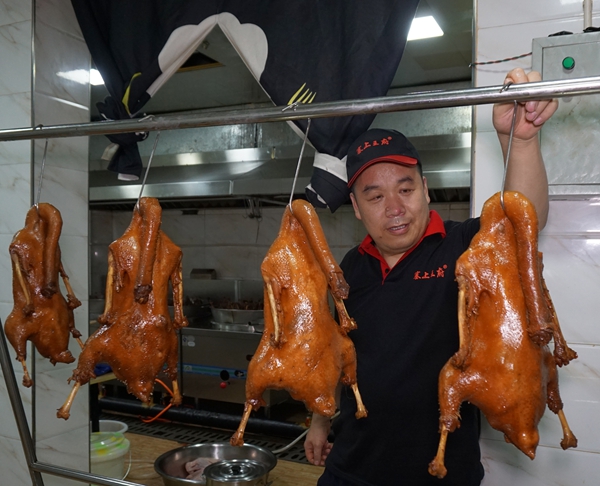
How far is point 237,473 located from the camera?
3303 millimetres

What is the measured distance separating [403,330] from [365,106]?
99cm

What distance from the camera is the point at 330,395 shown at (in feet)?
6.23

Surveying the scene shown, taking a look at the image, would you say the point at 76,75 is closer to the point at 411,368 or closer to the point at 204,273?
the point at 411,368

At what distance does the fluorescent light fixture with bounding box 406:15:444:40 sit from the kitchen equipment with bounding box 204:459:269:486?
13.0 ft

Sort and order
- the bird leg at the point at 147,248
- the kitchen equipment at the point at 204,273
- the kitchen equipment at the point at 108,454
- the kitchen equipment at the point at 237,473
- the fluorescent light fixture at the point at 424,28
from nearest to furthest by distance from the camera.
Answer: the bird leg at the point at 147,248
the kitchen equipment at the point at 237,473
the kitchen equipment at the point at 108,454
the fluorescent light fixture at the point at 424,28
the kitchen equipment at the point at 204,273

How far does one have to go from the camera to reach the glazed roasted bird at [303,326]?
6.18 feet

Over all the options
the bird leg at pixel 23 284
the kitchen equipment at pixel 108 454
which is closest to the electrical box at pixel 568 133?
the bird leg at pixel 23 284

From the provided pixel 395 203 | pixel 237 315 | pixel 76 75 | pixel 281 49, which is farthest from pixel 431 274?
pixel 237 315

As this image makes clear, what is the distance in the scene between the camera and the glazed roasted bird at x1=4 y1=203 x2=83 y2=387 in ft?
8.20

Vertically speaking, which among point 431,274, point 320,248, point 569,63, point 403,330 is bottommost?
point 403,330

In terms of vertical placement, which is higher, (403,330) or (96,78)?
(96,78)

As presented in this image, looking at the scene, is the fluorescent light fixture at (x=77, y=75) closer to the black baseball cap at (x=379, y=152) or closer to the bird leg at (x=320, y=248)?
the black baseball cap at (x=379, y=152)

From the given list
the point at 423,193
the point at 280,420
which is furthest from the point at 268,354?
the point at 280,420

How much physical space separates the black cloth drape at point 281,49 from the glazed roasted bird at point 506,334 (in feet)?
3.68
